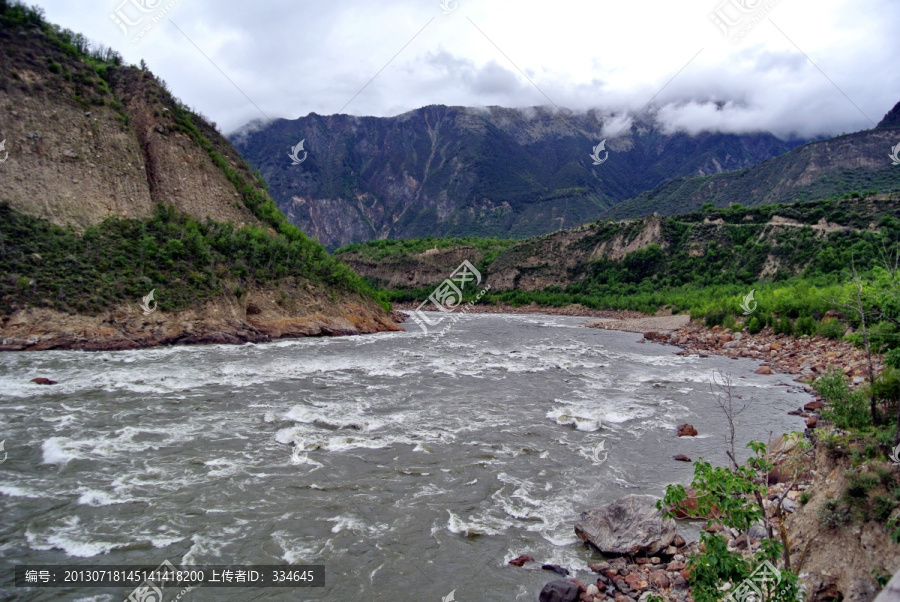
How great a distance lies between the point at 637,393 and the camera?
18859mm

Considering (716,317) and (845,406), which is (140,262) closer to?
(845,406)

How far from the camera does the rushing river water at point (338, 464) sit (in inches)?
285

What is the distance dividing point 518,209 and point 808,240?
5619 inches

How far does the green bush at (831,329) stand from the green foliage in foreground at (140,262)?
3432cm

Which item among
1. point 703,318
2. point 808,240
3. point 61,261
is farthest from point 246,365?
point 808,240

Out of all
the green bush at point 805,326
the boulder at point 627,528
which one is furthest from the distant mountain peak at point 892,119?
the boulder at point 627,528

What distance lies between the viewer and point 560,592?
632 centimetres

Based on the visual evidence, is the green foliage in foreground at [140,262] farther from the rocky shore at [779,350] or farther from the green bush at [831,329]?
the green bush at [831,329]

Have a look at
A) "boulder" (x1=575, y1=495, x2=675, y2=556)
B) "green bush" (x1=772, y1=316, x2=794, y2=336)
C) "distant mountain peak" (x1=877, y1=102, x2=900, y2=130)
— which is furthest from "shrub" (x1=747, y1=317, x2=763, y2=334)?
"distant mountain peak" (x1=877, y1=102, x2=900, y2=130)

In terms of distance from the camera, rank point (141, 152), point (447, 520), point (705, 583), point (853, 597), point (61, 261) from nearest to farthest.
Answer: point (705, 583) → point (853, 597) → point (447, 520) → point (61, 261) → point (141, 152)

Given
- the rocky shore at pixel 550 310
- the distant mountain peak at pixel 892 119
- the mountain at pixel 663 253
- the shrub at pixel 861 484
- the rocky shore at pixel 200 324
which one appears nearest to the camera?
the shrub at pixel 861 484

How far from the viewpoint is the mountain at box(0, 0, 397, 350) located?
25.8m

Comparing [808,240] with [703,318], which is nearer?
[703,318]

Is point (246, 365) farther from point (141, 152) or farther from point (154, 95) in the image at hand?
point (154, 95)
